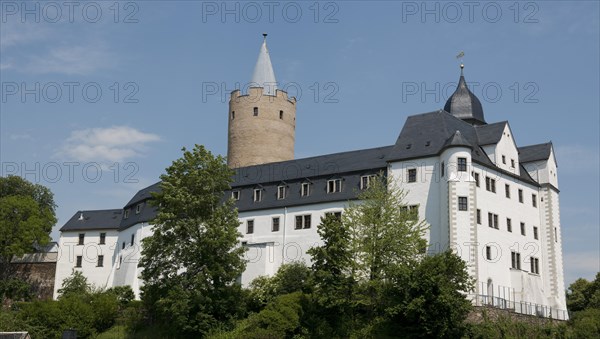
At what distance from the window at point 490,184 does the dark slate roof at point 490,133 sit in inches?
121

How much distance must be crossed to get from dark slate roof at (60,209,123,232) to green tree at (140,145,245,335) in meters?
23.9

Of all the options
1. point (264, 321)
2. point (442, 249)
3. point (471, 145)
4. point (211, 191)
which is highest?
point (471, 145)

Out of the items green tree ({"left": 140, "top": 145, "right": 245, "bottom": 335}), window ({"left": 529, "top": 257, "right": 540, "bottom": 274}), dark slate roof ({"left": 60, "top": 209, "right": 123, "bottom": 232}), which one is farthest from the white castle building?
green tree ({"left": 140, "top": 145, "right": 245, "bottom": 335})

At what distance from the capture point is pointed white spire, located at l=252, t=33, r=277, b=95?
7188 cm

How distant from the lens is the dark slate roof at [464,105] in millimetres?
58875

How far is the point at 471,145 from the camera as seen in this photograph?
4922cm

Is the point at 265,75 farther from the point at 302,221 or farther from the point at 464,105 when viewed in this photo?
the point at 302,221

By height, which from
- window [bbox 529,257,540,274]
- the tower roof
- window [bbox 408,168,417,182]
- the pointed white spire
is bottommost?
window [bbox 529,257,540,274]

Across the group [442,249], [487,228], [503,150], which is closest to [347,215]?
[442,249]

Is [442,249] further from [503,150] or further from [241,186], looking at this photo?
[241,186]

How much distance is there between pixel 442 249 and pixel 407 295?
8.56 metres

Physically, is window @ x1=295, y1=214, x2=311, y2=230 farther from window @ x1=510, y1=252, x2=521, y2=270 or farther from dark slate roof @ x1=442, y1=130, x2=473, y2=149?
window @ x1=510, y1=252, x2=521, y2=270

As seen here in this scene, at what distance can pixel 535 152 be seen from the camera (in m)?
55.8

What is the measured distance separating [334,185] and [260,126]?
16521 millimetres
